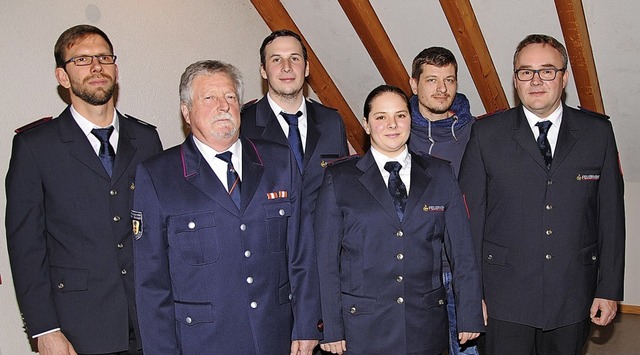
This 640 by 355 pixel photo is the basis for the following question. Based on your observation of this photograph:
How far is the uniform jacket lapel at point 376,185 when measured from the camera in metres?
2.60

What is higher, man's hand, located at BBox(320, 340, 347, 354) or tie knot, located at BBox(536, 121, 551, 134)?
tie knot, located at BBox(536, 121, 551, 134)

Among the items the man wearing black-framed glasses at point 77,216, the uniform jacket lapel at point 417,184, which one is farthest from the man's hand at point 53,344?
the uniform jacket lapel at point 417,184

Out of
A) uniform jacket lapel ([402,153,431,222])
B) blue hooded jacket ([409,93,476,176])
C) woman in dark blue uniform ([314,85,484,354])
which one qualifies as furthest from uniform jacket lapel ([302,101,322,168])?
uniform jacket lapel ([402,153,431,222])

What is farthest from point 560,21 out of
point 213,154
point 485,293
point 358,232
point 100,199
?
point 100,199

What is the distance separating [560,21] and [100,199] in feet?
8.93

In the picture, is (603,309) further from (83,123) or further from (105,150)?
(83,123)

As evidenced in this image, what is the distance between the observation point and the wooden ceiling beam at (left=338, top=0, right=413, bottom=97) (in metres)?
4.31

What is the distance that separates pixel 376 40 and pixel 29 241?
266 centimetres

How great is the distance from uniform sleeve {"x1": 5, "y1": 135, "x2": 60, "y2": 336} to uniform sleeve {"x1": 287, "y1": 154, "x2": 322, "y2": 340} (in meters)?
A: 0.86

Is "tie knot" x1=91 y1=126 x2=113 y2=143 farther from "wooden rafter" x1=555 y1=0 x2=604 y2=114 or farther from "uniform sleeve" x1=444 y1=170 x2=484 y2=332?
"wooden rafter" x1=555 y1=0 x2=604 y2=114

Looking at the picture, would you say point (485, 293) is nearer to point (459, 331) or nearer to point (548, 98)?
point (459, 331)

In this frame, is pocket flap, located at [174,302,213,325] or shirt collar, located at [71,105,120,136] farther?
shirt collar, located at [71,105,120,136]

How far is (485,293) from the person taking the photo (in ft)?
9.77

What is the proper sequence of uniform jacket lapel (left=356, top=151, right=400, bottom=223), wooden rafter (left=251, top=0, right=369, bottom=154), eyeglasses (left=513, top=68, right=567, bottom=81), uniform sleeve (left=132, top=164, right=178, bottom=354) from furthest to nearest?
wooden rafter (left=251, top=0, right=369, bottom=154), eyeglasses (left=513, top=68, right=567, bottom=81), uniform jacket lapel (left=356, top=151, right=400, bottom=223), uniform sleeve (left=132, top=164, right=178, bottom=354)
